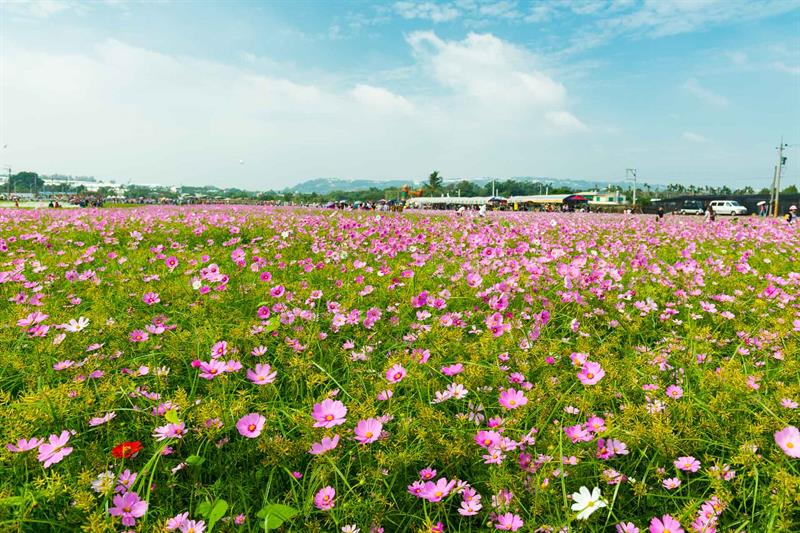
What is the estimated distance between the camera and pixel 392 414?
163 cm

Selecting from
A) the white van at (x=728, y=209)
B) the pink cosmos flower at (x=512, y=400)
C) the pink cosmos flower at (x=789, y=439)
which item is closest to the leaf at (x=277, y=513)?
the pink cosmos flower at (x=512, y=400)

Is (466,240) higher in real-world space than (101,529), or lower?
higher

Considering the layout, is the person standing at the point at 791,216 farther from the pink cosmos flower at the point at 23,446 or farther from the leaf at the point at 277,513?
the pink cosmos flower at the point at 23,446

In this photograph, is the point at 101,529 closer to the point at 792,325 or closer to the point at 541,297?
the point at 541,297

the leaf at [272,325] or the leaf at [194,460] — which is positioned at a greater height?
the leaf at [272,325]

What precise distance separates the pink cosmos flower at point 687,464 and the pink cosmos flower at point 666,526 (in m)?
0.27

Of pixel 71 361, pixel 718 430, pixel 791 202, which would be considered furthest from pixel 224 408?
pixel 791 202

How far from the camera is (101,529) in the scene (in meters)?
1.07

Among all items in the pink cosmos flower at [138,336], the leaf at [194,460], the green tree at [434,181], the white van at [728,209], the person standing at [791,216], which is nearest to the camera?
the leaf at [194,460]

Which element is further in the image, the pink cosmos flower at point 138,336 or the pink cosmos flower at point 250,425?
the pink cosmos flower at point 138,336

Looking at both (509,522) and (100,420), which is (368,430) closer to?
(509,522)

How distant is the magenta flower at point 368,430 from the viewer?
137cm

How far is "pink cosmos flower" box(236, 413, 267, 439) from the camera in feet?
4.41

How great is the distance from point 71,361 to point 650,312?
3382mm
